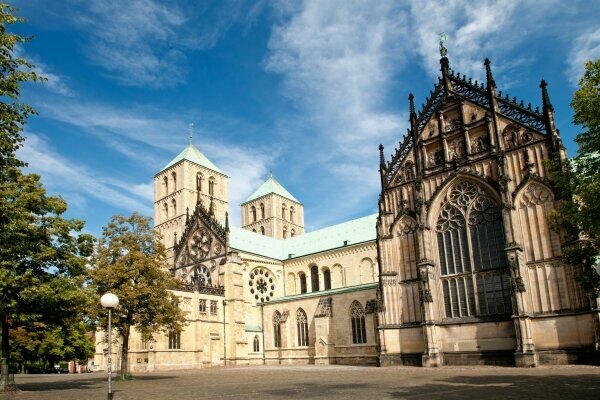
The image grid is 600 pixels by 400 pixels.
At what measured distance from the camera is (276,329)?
59.3 metres

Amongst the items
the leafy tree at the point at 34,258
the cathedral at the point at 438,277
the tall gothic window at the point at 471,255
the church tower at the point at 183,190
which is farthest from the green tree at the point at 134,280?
the church tower at the point at 183,190

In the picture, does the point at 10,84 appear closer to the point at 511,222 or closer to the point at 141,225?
the point at 141,225

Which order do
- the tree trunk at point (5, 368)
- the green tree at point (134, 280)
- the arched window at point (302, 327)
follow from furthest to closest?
the arched window at point (302, 327) < the green tree at point (134, 280) < the tree trunk at point (5, 368)

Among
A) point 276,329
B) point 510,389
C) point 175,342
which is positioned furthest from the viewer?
point 276,329

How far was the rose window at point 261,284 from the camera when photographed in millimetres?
62338

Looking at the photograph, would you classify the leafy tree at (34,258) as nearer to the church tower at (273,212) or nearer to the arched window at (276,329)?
the arched window at (276,329)

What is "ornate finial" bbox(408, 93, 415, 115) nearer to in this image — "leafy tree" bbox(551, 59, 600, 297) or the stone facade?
the stone facade

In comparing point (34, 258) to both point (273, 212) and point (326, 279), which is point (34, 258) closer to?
point (326, 279)

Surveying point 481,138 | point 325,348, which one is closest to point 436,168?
point 481,138

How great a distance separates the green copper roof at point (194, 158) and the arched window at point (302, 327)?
129ft

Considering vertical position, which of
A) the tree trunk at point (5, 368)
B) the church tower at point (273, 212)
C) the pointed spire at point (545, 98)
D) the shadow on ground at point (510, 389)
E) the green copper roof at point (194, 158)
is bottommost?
the shadow on ground at point (510, 389)

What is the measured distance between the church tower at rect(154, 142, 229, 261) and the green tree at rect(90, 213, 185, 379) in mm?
44965

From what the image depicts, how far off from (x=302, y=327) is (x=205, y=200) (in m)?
37.0

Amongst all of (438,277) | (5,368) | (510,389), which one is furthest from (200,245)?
(510,389)
